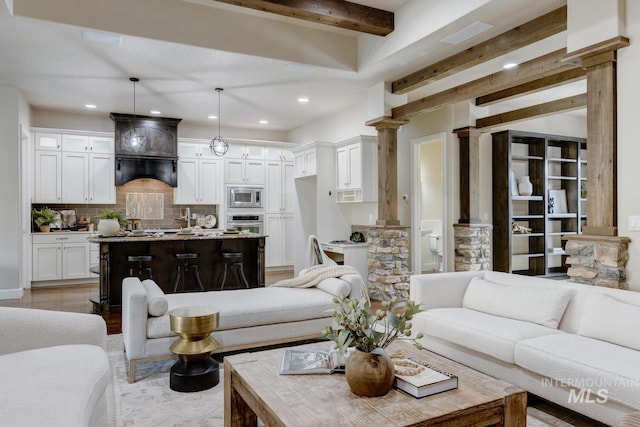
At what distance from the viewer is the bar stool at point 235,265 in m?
6.04

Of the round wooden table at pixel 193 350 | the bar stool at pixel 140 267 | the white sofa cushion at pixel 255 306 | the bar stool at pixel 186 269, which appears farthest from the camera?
the bar stool at pixel 186 269

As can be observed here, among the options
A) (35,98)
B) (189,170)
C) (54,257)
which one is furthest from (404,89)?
(54,257)

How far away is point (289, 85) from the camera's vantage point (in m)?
5.98

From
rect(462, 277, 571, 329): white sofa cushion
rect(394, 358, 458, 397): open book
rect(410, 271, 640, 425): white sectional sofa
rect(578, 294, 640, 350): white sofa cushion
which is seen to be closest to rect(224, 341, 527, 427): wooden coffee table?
rect(394, 358, 458, 397): open book

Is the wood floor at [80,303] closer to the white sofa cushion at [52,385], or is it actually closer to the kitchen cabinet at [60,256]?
the kitchen cabinet at [60,256]

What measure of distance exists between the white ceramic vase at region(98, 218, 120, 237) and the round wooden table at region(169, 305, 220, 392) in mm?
2729

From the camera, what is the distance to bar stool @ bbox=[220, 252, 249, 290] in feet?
19.8

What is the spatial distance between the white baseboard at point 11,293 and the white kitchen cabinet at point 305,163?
4579 millimetres

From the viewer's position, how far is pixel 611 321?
2.51m

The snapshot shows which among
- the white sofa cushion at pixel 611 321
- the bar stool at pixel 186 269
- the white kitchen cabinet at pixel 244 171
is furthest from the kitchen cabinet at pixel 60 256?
the white sofa cushion at pixel 611 321

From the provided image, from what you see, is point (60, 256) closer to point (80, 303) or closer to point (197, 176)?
point (80, 303)

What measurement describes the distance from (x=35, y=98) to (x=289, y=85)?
13.3 feet

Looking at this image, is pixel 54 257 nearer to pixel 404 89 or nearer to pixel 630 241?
pixel 404 89

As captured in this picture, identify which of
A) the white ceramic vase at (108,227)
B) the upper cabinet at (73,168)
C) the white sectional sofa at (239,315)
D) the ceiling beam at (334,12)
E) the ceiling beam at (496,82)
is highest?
the ceiling beam at (334,12)
